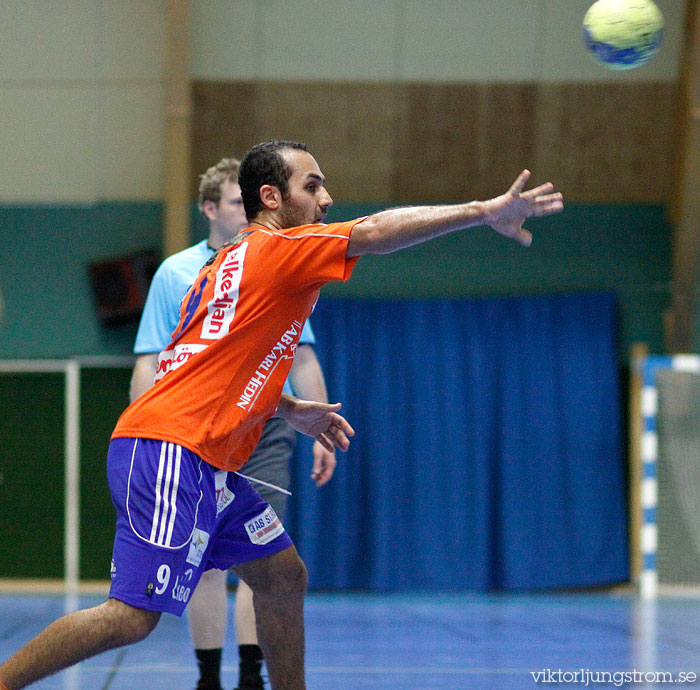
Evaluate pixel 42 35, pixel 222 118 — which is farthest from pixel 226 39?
pixel 42 35

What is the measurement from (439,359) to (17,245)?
12.4ft

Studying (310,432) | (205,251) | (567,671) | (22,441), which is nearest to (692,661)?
(567,671)

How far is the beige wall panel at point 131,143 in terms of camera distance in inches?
326

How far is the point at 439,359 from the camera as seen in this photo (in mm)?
8117

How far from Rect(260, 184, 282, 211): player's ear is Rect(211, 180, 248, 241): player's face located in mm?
904

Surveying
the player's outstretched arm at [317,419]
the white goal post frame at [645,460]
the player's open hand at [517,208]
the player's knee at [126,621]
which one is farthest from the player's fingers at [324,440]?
the white goal post frame at [645,460]

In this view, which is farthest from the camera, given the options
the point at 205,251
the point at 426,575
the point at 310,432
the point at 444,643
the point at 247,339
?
the point at 426,575

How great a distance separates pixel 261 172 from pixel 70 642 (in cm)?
128

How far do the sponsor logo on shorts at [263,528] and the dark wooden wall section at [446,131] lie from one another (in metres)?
6.05

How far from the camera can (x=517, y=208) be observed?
2291mm

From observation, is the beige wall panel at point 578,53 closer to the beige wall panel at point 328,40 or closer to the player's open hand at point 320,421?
the beige wall panel at point 328,40

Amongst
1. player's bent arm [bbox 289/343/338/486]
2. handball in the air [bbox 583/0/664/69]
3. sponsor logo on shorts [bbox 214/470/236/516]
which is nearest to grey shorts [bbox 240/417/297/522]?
player's bent arm [bbox 289/343/338/486]

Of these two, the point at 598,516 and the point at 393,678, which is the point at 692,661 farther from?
the point at 598,516

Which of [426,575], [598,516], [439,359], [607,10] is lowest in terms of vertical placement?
[426,575]
